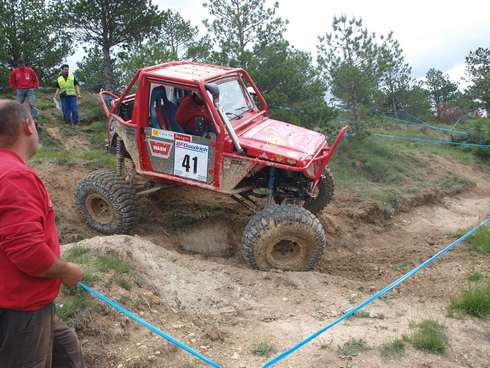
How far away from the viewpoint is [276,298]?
5207 mm

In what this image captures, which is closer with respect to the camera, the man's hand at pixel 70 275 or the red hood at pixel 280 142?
the man's hand at pixel 70 275

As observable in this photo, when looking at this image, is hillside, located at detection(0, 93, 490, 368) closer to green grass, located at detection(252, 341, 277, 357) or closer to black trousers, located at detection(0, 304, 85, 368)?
green grass, located at detection(252, 341, 277, 357)

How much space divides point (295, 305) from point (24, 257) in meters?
3.23

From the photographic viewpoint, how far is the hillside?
13.2 feet

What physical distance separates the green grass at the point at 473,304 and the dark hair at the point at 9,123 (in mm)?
4124

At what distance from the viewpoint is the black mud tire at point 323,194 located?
7305 mm

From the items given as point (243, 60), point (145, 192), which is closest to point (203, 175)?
point (145, 192)

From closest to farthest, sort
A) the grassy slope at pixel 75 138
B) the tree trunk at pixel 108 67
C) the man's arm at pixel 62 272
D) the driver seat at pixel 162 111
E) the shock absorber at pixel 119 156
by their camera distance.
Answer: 1. the man's arm at pixel 62 272
2. the driver seat at pixel 162 111
3. the shock absorber at pixel 119 156
4. the grassy slope at pixel 75 138
5. the tree trunk at pixel 108 67

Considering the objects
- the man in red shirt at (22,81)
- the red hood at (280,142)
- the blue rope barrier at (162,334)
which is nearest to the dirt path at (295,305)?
the blue rope barrier at (162,334)

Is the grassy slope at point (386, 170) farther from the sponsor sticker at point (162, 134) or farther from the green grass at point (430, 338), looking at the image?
the green grass at point (430, 338)

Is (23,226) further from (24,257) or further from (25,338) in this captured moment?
(25,338)

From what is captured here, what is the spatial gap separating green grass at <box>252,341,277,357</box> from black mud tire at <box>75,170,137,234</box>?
2999 millimetres

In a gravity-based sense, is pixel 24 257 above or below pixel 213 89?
below

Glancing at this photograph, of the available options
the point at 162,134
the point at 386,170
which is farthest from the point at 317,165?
the point at 386,170
